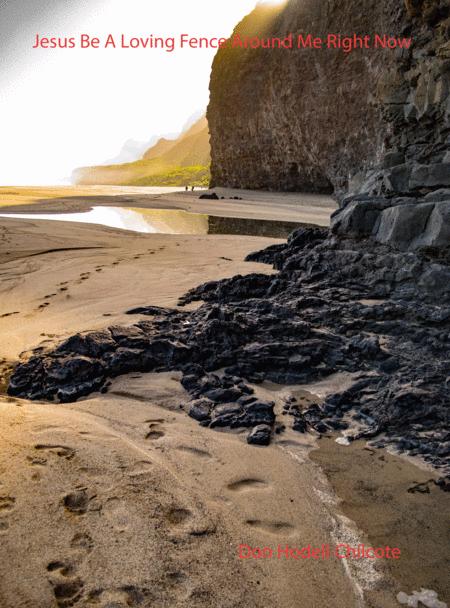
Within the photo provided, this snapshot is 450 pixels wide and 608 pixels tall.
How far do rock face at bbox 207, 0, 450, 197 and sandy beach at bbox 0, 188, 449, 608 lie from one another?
13.5 feet

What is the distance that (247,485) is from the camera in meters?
2.57

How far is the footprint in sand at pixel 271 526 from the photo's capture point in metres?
2.24

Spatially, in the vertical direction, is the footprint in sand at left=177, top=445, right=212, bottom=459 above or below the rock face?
below

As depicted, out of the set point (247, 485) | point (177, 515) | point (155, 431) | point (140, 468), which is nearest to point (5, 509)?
point (140, 468)

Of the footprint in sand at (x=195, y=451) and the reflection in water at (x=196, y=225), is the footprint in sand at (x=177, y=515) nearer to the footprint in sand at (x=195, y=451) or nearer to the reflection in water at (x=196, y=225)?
the footprint in sand at (x=195, y=451)

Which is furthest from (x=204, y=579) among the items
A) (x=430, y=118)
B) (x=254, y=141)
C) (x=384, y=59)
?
Result: (x=254, y=141)

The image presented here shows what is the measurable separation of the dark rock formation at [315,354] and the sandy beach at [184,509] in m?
0.15

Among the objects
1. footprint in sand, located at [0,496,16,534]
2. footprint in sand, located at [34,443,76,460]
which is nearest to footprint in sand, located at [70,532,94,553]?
footprint in sand, located at [0,496,16,534]

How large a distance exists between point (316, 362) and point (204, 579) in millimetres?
2301

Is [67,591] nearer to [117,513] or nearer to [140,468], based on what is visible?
[117,513]

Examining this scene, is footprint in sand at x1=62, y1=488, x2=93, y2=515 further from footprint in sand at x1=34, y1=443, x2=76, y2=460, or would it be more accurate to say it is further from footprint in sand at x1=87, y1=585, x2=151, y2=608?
footprint in sand at x1=87, y1=585, x2=151, y2=608

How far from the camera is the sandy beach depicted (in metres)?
1.87

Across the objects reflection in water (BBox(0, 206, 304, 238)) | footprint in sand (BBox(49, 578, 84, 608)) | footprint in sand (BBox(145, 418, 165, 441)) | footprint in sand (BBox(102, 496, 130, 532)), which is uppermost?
reflection in water (BBox(0, 206, 304, 238))

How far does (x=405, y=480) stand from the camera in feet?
8.69
